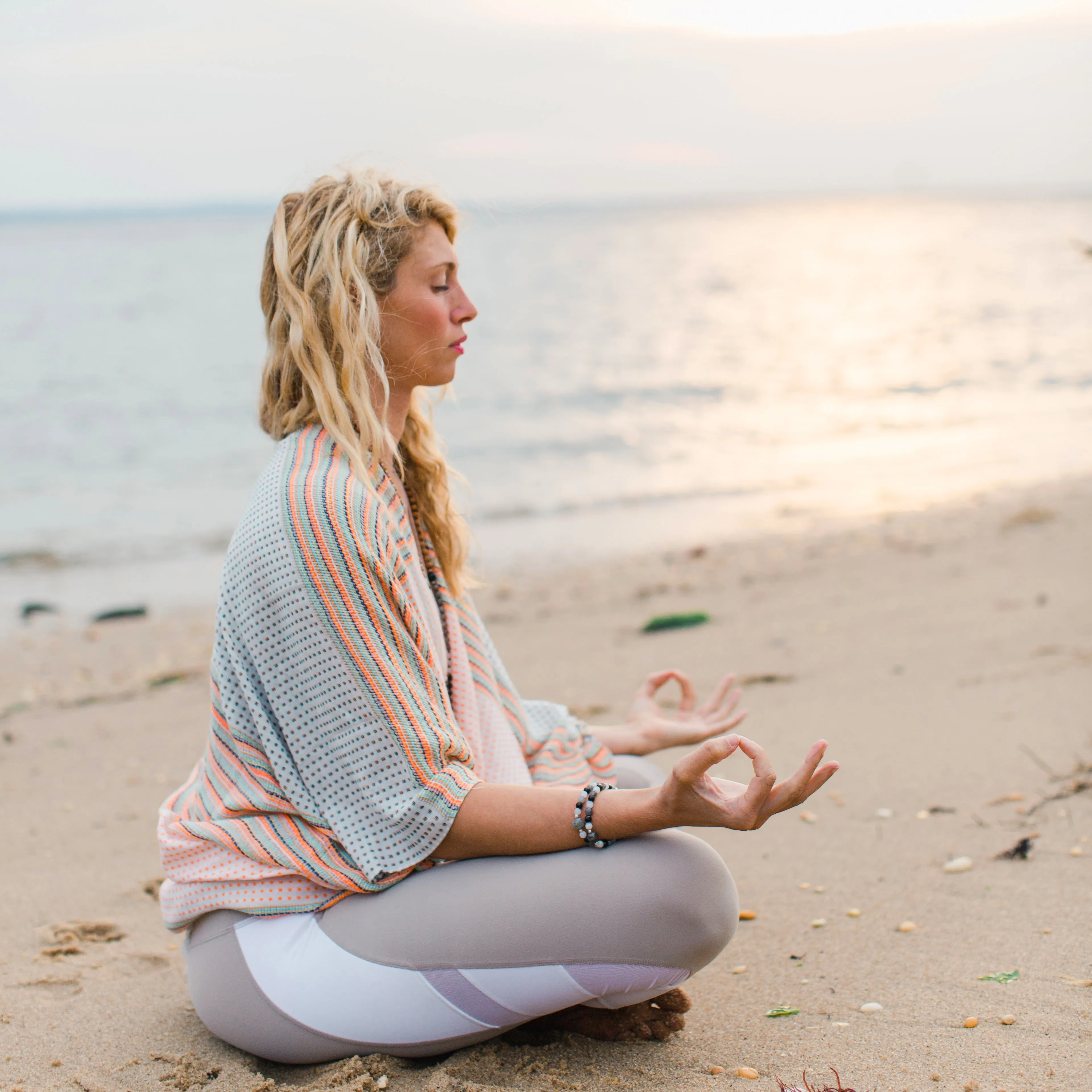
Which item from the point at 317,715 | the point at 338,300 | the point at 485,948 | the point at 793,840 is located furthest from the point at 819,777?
the point at 793,840

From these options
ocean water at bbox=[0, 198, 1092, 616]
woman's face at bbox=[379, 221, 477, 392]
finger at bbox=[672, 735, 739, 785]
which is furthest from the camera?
ocean water at bbox=[0, 198, 1092, 616]

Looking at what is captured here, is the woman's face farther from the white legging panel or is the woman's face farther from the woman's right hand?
the white legging panel

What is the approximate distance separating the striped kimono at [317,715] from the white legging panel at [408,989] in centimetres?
9

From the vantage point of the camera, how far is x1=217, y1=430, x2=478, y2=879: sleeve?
2.00 metres

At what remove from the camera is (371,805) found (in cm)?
204

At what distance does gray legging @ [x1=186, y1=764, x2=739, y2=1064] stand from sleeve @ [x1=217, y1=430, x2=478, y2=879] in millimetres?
137

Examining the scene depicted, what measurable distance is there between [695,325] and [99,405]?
57.4 feet

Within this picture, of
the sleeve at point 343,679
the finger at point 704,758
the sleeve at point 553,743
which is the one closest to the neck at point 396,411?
the sleeve at point 343,679

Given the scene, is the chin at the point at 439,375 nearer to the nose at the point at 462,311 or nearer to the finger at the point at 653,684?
the nose at the point at 462,311

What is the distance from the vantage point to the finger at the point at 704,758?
1.85 m

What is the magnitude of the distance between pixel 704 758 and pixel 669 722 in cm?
110

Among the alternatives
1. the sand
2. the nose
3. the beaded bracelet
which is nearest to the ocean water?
the nose

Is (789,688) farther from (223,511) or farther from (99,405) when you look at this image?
(99,405)

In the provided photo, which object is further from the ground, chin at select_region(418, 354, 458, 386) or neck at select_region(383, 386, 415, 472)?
chin at select_region(418, 354, 458, 386)
